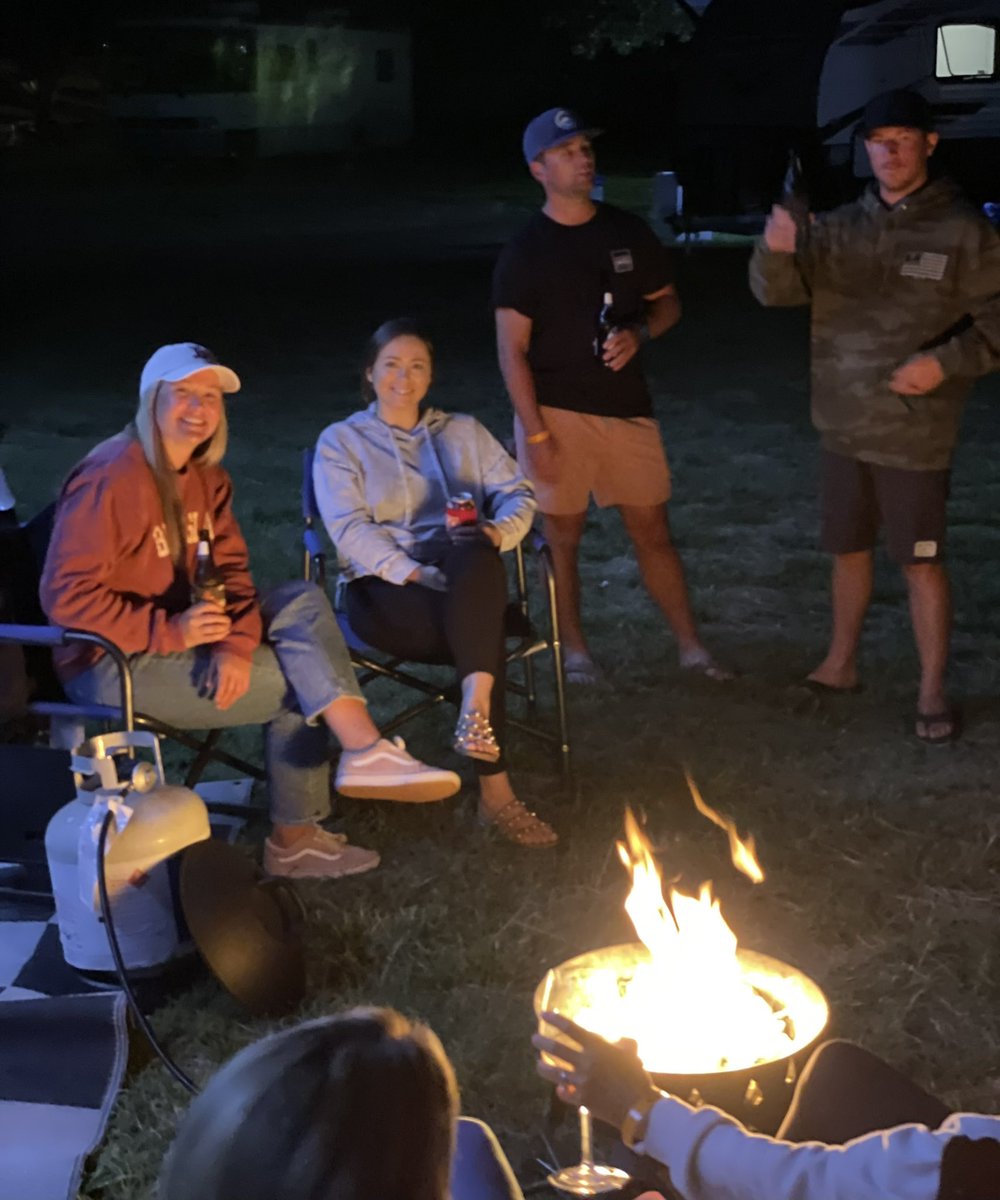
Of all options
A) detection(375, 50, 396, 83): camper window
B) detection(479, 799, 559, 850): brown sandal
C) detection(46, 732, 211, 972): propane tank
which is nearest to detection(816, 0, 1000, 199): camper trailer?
detection(479, 799, 559, 850): brown sandal

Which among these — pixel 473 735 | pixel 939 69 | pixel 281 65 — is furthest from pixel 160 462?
pixel 281 65

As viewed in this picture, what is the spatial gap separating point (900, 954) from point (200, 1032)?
143 cm

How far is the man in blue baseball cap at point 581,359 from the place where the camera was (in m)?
4.70

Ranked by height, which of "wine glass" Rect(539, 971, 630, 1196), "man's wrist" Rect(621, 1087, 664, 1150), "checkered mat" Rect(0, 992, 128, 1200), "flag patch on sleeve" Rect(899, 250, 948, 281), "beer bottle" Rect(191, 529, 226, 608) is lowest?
"checkered mat" Rect(0, 992, 128, 1200)

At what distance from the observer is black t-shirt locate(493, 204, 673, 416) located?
4711 millimetres

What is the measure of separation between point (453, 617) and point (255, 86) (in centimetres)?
3568

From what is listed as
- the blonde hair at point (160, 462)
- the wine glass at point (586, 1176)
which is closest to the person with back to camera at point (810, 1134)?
the wine glass at point (586, 1176)

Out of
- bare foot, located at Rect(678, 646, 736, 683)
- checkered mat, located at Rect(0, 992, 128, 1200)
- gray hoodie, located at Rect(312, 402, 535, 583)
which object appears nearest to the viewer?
checkered mat, located at Rect(0, 992, 128, 1200)

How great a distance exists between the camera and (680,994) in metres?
2.57

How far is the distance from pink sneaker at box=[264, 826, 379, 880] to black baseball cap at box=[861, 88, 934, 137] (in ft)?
7.38

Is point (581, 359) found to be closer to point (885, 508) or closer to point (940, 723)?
point (885, 508)

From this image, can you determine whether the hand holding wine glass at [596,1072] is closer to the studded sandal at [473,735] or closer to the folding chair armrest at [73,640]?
the folding chair armrest at [73,640]

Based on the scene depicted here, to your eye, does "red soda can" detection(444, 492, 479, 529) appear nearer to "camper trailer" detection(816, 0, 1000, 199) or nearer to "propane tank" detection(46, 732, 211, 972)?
"propane tank" detection(46, 732, 211, 972)

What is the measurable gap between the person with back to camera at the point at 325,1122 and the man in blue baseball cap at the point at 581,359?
3.44 metres
